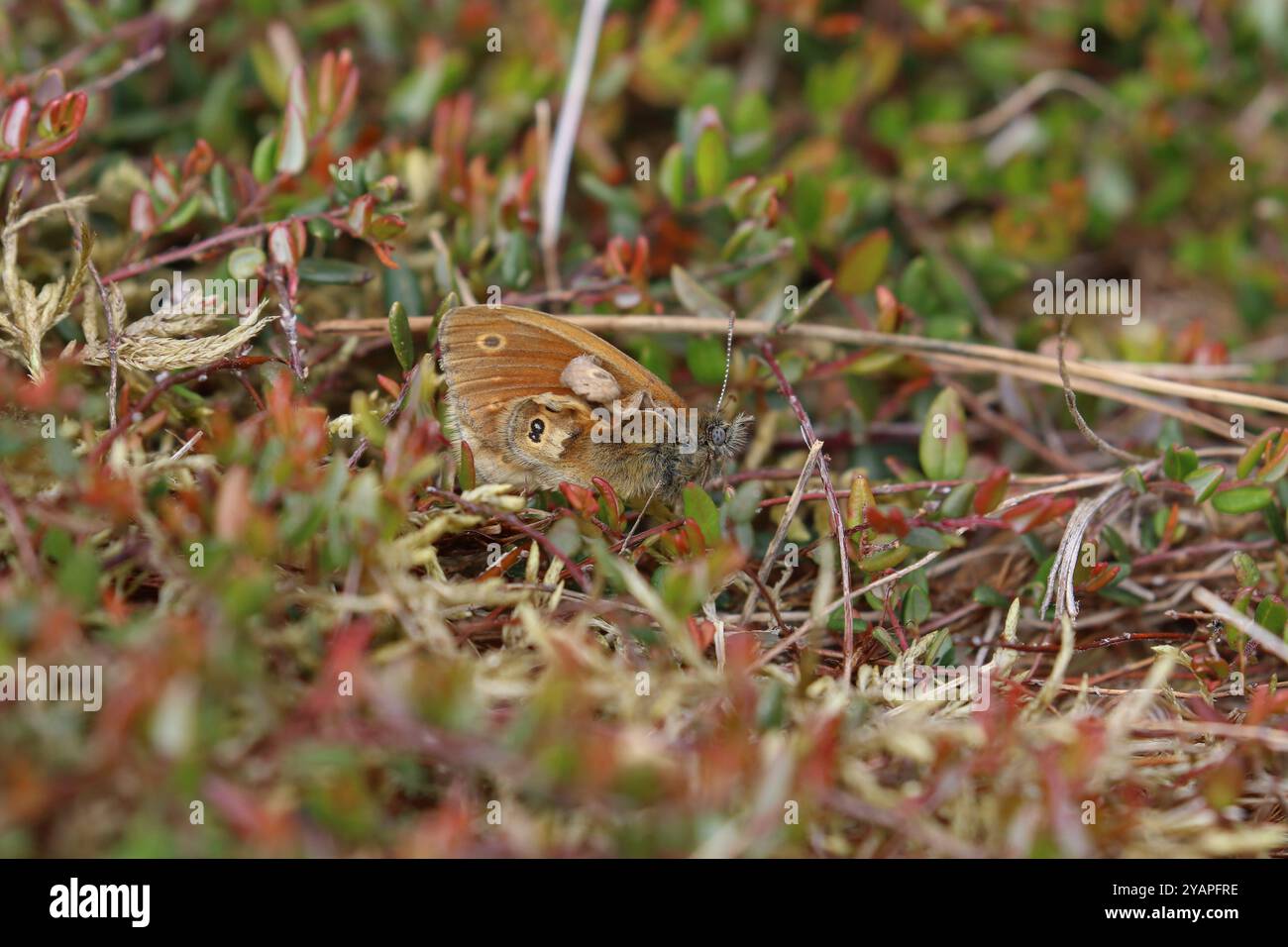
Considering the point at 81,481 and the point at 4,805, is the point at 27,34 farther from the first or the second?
the point at 4,805

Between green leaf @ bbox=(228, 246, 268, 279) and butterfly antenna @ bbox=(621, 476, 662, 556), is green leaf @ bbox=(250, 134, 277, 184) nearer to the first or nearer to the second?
green leaf @ bbox=(228, 246, 268, 279)

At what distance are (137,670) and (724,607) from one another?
55.8 inches

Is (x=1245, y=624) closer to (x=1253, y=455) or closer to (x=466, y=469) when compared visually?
(x=1253, y=455)

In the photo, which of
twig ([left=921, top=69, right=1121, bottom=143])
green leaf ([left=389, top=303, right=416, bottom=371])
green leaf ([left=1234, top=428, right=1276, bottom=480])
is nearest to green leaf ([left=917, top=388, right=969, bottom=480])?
green leaf ([left=1234, top=428, right=1276, bottom=480])

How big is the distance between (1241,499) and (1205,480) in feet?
0.32

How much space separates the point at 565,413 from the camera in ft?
8.23

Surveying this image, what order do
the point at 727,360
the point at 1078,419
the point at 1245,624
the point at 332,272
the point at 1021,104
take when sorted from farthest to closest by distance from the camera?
the point at 1021,104, the point at 727,360, the point at 332,272, the point at 1078,419, the point at 1245,624

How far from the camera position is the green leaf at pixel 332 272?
263 cm

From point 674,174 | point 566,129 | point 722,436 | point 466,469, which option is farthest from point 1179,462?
point 566,129

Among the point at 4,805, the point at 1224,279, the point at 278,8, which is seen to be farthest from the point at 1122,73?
the point at 4,805

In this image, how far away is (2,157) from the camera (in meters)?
2.41

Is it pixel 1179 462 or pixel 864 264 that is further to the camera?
pixel 864 264

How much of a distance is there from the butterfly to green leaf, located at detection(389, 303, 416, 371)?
0.10 m

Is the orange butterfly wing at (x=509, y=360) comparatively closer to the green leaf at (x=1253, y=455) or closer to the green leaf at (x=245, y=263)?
the green leaf at (x=245, y=263)
